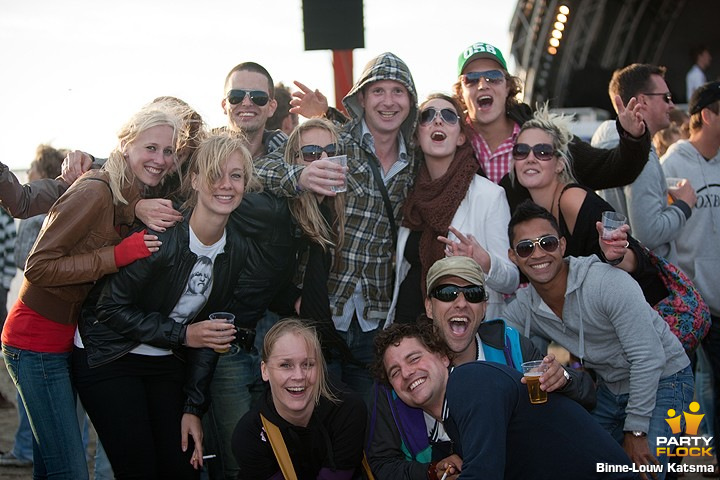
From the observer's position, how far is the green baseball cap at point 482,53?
4.29 m

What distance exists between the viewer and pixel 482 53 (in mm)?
4285

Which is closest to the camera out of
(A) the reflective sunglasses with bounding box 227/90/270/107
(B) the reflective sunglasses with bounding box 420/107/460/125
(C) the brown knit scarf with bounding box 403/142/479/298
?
(C) the brown knit scarf with bounding box 403/142/479/298

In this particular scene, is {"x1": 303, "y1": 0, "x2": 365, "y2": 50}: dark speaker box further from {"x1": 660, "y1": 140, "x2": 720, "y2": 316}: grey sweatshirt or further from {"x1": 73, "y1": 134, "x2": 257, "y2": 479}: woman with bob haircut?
{"x1": 660, "y1": 140, "x2": 720, "y2": 316}: grey sweatshirt

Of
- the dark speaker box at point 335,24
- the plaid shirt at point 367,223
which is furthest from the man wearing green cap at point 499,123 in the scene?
the dark speaker box at point 335,24

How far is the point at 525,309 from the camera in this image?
3832mm

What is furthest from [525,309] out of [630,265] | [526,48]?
[526,48]

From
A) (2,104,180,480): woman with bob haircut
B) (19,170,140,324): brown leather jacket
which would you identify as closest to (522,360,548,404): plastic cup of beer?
(2,104,180,480): woman with bob haircut

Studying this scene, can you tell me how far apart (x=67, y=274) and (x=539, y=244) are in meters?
2.12

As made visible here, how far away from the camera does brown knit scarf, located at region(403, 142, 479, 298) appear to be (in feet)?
12.9

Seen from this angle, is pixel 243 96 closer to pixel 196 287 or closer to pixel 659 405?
pixel 196 287

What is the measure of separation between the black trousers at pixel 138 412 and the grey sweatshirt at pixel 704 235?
10.1 feet

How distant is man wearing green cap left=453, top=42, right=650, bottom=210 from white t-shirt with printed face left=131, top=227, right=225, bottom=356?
159 cm

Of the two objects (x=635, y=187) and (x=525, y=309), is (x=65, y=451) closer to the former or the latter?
(x=525, y=309)

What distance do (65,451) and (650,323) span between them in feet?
8.86
